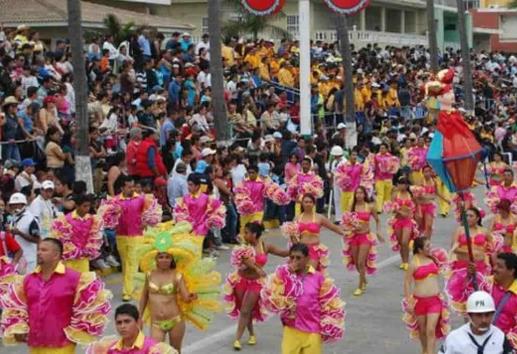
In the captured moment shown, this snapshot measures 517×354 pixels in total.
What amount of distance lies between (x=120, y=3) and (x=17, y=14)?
315 inches

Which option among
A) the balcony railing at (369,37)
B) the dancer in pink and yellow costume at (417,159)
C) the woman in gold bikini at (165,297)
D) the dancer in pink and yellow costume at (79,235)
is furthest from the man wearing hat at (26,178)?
the balcony railing at (369,37)

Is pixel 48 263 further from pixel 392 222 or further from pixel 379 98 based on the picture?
pixel 379 98

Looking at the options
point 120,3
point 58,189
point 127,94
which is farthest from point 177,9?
point 58,189

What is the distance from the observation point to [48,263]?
Answer: 34.9 feet

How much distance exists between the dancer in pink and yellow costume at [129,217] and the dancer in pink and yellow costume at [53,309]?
20.6 ft

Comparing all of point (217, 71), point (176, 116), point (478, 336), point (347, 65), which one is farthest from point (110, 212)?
point (347, 65)

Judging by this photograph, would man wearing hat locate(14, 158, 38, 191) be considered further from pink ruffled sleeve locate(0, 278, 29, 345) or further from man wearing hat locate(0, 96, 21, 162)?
pink ruffled sleeve locate(0, 278, 29, 345)

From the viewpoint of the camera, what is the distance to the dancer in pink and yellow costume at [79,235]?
15469mm

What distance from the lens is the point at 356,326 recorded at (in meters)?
15.6

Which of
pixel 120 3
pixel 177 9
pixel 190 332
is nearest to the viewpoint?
pixel 190 332

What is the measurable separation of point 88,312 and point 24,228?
5367 mm

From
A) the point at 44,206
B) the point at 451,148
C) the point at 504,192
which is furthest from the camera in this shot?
the point at 504,192

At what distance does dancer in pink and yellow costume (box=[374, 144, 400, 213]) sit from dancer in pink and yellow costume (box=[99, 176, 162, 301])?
9.27 meters

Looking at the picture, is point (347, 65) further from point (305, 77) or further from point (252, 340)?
point (252, 340)
